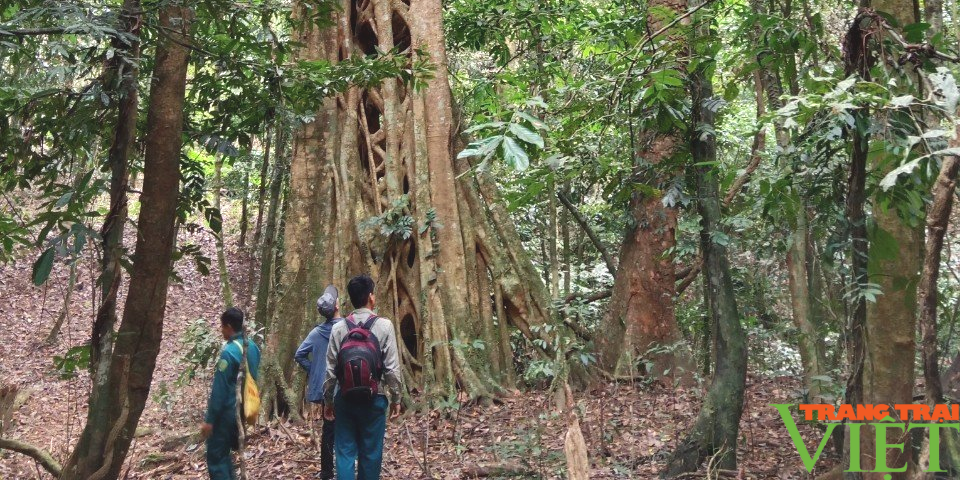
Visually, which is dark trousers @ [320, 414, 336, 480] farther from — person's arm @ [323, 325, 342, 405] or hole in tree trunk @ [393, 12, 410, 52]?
hole in tree trunk @ [393, 12, 410, 52]

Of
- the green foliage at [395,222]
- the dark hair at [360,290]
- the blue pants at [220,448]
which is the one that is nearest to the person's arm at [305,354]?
the blue pants at [220,448]

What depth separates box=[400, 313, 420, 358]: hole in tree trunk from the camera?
830 centimetres

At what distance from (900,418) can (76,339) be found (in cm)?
1450

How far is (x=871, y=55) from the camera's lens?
3.08 m

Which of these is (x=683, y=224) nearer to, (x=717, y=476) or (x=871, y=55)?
(x=717, y=476)

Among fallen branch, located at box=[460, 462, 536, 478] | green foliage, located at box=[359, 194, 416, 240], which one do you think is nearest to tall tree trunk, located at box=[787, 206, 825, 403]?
fallen branch, located at box=[460, 462, 536, 478]

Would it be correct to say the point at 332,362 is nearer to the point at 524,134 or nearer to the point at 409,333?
the point at 524,134

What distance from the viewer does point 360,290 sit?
189 inches

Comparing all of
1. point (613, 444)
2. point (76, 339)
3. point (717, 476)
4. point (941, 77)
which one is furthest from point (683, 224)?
point (76, 339)

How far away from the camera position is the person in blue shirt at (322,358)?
223 inches

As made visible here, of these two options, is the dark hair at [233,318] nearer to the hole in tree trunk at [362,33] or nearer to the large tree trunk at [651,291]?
the large tree trunk at [651,291]

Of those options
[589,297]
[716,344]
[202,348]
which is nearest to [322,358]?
[716,344]

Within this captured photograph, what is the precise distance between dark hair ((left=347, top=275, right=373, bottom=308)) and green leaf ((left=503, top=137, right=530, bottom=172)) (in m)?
2.55

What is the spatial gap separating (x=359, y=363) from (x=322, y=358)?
1.35 meters
